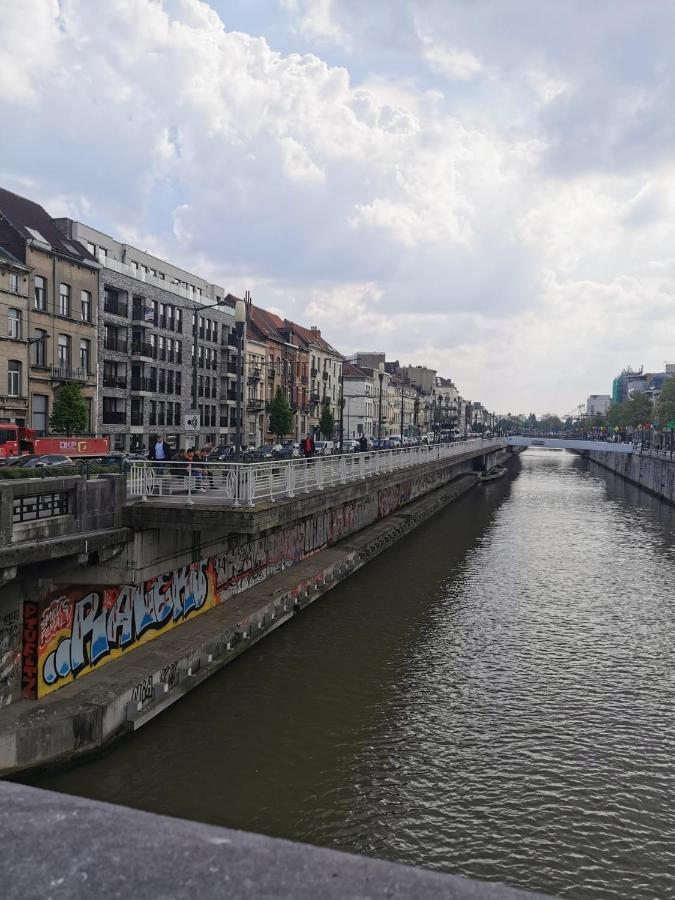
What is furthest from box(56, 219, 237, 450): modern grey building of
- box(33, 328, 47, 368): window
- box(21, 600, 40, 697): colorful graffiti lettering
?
box(21, 600, 40, 697): colorful graffiti lettering

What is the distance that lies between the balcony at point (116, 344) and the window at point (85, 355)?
281 centimetres

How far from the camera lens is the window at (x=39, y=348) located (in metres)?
41.2

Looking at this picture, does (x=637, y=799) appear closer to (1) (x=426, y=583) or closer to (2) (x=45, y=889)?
(2) (x=45, y=889)

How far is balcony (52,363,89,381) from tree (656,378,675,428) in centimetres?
7475

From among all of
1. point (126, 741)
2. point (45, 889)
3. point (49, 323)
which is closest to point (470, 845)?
point (126, 741)

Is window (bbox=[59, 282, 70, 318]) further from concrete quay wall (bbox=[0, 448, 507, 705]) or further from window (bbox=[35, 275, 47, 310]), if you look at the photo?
concrete quay wall (bbox=[0, 448, 507, 705])

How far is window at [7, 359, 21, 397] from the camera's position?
39.1 m

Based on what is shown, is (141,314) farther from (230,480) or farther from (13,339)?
(230,480)

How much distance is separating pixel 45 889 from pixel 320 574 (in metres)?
23.9

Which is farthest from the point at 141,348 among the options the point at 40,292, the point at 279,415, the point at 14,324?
the point at 279,415

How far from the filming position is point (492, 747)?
46.9 feet

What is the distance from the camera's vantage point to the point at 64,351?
145ft

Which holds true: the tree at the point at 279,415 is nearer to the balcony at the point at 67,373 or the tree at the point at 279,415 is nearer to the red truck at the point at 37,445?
the balcony at the point at 67,373

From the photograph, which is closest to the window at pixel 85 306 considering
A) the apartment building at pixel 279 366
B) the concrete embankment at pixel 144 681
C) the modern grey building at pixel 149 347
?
the modern grey building at pixel 149 347
